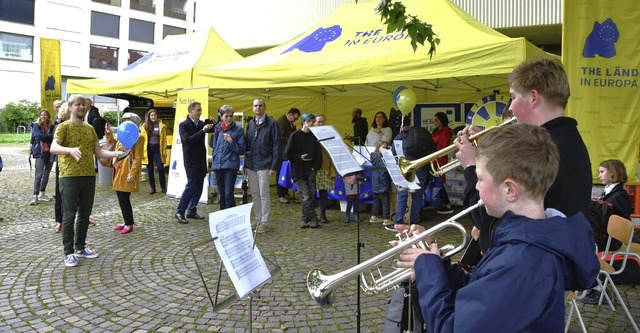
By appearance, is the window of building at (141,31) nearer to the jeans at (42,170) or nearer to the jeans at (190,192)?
the jeans at (42,170)

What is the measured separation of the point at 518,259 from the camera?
1.25m

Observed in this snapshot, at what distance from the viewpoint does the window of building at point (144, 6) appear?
1750 inches

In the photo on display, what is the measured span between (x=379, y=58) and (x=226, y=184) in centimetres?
295

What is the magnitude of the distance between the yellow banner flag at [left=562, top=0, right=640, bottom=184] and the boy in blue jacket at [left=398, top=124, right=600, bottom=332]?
449 centimetres

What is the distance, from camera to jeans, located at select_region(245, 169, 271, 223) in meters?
6.88

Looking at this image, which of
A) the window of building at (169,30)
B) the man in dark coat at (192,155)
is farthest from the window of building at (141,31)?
the man in dark coat at (192,155)

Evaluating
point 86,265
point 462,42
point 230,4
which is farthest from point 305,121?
point 230,4

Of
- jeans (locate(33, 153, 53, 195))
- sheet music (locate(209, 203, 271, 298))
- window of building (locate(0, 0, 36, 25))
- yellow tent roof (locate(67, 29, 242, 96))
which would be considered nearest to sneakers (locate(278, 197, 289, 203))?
yellow tent roof (locate(67, 29, 242, 96))

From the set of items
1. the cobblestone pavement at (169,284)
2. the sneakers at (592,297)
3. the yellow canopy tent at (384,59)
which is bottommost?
the cobblestone pavement at (169,284)

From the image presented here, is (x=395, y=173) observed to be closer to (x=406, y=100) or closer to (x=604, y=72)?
(x=406, y=100)

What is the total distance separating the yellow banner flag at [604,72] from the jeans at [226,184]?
14.8ft

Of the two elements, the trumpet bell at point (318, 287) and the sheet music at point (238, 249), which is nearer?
the trumpet bell at point (318, 287)

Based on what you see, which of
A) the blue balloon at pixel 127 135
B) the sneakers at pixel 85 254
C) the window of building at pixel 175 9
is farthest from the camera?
the window of building at pixel 175 9

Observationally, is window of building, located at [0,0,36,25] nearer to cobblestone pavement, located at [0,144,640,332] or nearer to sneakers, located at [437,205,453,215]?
cobblestone pavement, located at [0,144,640,332]
